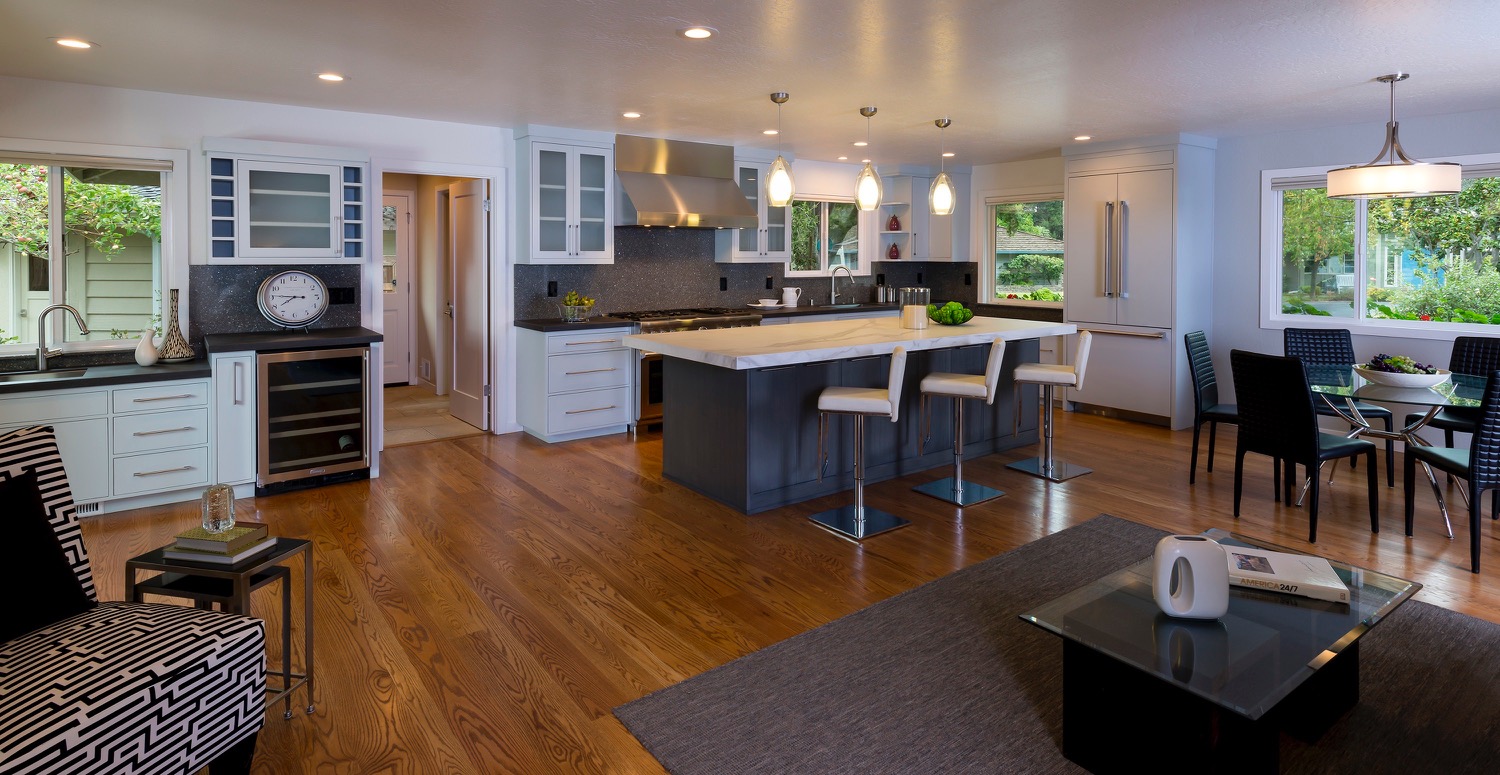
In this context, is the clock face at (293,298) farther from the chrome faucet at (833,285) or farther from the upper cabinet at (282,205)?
the chrome faucet at (833,285)

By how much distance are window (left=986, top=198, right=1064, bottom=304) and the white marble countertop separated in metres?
2.81

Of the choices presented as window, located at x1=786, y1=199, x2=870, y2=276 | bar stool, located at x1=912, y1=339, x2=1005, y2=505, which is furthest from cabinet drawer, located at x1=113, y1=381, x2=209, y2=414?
window, located at x1=786, y1=199, x2=870, y2=276

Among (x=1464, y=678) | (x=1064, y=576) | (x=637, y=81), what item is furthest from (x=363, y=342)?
(x=1464, y=678)

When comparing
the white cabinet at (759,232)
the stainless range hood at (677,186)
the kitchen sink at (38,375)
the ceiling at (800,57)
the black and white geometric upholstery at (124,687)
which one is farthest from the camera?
the white cabinet at (759,232)

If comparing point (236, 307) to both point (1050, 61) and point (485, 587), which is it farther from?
point (1050, 61)

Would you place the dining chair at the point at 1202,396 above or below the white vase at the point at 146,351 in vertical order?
below

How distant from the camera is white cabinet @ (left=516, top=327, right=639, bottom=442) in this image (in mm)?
6121

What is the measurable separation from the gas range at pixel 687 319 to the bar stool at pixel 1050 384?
2253mm

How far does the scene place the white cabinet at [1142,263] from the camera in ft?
21.6

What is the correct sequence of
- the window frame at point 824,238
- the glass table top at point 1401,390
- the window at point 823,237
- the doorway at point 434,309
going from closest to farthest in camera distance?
the glass table top at point 1401,390
the doorway at point 434,309
the window frame at point 824,238
the window at point 823,237

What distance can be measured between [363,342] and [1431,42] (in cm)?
548

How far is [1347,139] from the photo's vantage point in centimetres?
599

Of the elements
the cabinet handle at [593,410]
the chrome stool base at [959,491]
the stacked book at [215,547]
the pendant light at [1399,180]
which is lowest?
the chrome stool base at [959,491]

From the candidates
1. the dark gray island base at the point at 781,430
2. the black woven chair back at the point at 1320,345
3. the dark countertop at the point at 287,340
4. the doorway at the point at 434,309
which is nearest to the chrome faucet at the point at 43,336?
the dark countertop at the point at 287,340
